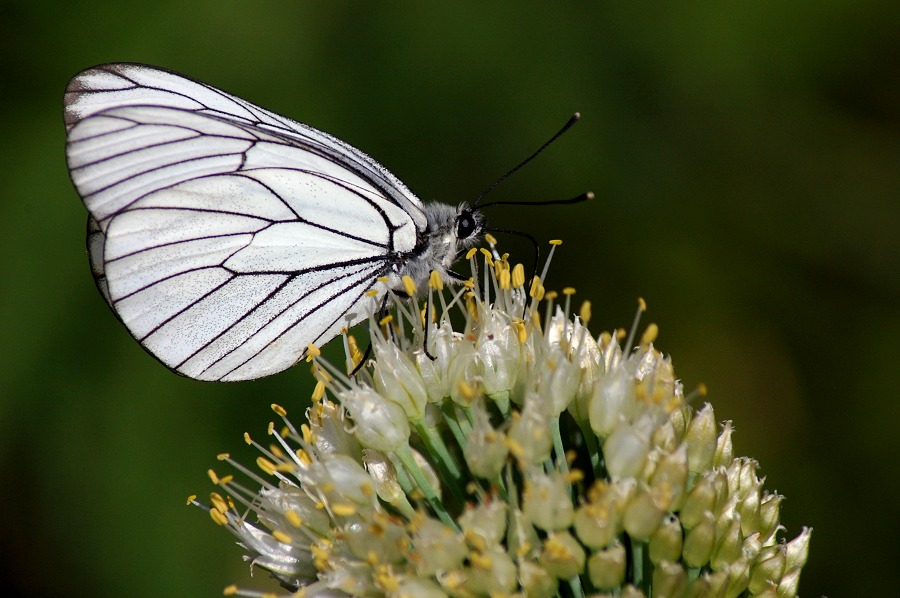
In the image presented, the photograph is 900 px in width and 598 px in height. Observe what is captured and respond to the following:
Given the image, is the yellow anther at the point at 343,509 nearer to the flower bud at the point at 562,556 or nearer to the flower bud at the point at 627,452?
the flower bud at the point at 562,556

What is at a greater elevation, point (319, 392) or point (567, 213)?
point (567, 213)

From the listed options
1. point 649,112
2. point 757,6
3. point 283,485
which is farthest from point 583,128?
point 283,485

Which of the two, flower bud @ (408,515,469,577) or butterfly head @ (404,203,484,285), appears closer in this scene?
flower bud @ (408,515,469,577)

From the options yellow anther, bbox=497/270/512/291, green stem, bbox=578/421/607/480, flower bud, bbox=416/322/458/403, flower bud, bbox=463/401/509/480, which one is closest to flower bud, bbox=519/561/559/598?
flower bud, bbox=463/401/509/480

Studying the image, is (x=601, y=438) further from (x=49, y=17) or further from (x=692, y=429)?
(x=49, y=17)

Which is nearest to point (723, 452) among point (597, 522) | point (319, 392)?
point (597, 522)

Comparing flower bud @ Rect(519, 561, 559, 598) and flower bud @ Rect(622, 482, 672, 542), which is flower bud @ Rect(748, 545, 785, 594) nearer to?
flower bud @ Rect(622, 482, 672, 542)

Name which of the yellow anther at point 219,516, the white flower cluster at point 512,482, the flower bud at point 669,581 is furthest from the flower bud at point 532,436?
the yellow anther at point 219,516

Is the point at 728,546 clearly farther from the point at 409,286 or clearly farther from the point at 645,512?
the point at 409,286
